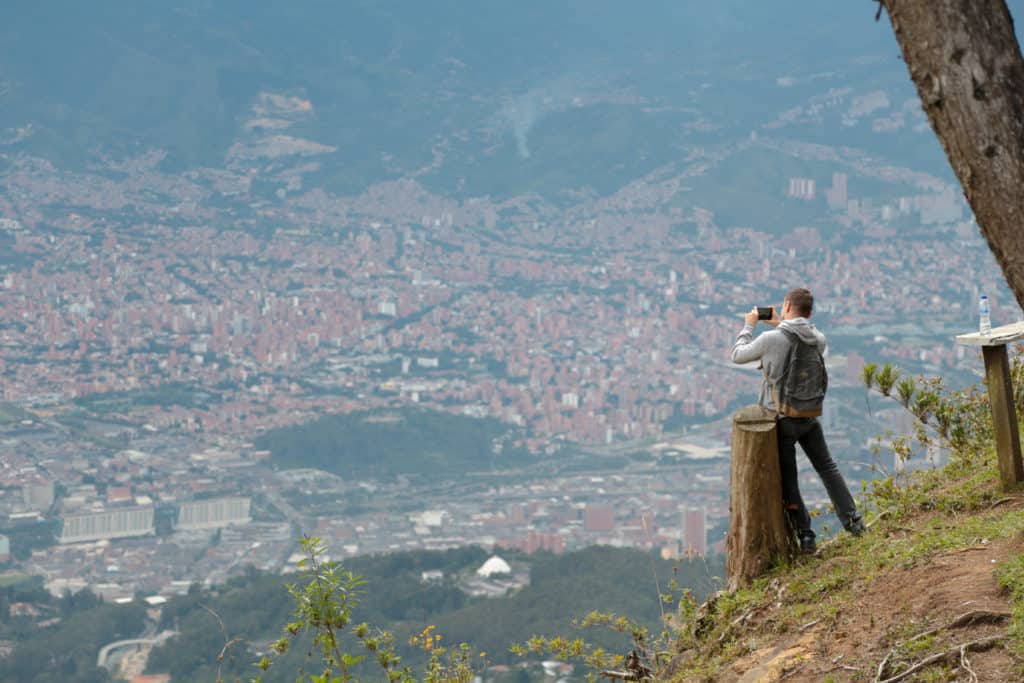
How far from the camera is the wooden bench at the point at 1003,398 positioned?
4.49 meters

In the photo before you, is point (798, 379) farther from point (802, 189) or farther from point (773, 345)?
point (802, 189)

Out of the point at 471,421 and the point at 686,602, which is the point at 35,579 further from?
the point at 686,602

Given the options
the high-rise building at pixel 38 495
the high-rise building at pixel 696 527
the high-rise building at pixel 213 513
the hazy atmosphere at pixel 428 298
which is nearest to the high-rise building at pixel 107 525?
the hazy atmosphere at pixel 428 298

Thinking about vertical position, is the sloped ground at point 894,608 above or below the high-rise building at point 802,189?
below

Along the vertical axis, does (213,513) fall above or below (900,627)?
below

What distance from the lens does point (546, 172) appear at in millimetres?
110500

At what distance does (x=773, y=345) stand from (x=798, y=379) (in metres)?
0.17

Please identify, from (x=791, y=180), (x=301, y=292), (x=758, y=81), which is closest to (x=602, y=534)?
(x=301, y=292)

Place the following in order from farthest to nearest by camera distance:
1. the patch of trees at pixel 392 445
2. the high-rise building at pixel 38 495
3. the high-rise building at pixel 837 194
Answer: the high-rise building at pixel 837 194 → the patch of trees at pixel 392 445 → the high-rise building at pixel 38 495

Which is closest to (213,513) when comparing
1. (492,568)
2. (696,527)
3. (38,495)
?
(38,495)

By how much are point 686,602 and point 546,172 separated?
10714 centimetres

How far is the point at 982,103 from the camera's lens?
7.33 feet

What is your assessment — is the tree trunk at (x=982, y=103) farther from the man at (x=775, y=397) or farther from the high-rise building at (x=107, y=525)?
the high-rise building at (x=107, y=525)

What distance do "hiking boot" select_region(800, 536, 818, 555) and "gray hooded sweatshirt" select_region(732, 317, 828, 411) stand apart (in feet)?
1.87
